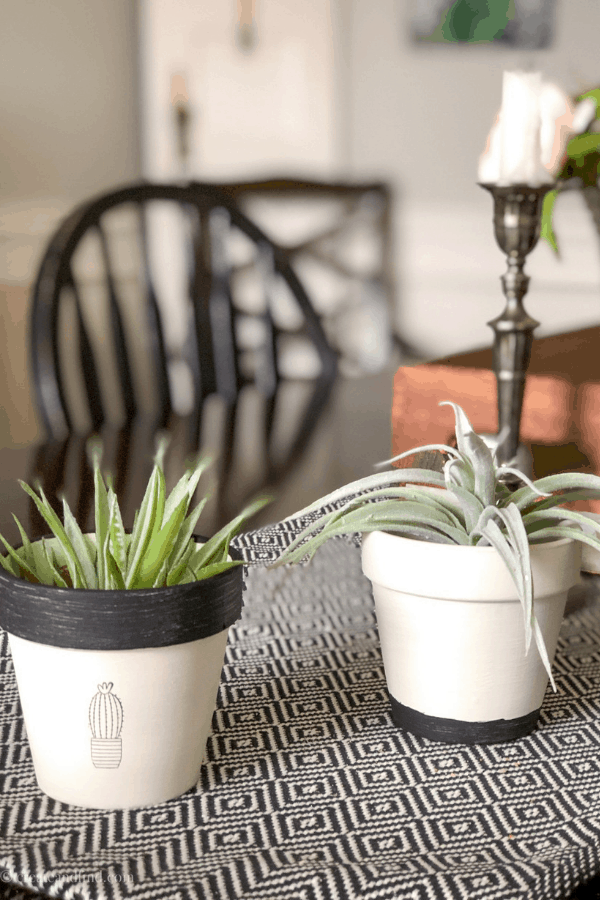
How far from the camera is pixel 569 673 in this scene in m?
0.53

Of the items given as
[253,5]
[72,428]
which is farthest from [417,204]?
[72,428]

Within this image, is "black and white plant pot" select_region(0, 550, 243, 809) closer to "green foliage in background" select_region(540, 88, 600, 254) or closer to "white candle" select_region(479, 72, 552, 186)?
"white candle" select_region(479, 72, 552, 186)

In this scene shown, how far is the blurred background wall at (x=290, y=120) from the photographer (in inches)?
105

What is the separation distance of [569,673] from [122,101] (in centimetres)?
289

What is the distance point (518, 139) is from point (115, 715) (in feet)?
1.53

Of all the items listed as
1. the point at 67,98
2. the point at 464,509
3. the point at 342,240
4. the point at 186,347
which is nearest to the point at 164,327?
the point at 186,347

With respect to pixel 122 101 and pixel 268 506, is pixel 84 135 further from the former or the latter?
pixel 268 506

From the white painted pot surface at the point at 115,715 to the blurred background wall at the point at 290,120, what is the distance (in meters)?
2.34

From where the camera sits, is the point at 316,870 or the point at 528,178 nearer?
the point at 316,870

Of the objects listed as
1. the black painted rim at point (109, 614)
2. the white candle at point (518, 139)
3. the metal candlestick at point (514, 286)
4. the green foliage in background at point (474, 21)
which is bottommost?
the black painted rim at point (109, 614)

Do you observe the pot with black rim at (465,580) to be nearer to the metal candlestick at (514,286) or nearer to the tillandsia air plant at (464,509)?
the tillandsia air plant at (464,509)

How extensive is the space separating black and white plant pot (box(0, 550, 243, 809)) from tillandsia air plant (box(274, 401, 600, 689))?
0.24 feet

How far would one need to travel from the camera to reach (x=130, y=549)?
0.38 meters

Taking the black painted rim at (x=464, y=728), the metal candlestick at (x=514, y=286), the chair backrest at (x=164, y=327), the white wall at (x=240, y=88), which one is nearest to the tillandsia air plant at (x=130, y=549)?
the black painted rim at (x=464, y=728)
